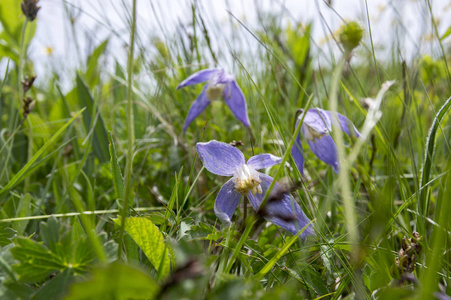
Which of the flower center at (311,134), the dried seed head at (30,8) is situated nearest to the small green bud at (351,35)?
the flower center at (311,134)

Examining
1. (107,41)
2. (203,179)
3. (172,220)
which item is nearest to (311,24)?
(107,41)

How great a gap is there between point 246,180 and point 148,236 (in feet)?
0.86

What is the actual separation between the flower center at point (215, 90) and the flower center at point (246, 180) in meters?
0.44

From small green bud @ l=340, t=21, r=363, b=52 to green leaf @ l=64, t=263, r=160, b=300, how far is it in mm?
742

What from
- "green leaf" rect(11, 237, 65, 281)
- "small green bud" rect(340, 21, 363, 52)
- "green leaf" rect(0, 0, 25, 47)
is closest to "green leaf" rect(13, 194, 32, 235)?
"green leaf" rect(11, 237, 65, 281)

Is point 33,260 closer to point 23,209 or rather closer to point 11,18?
point 23,209

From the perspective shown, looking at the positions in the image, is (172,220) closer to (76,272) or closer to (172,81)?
(76,272)

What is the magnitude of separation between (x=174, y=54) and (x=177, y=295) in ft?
4.39

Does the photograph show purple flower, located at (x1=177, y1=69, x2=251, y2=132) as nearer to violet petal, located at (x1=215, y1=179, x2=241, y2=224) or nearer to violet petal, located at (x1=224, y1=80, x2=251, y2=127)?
violet petal, located at (x1=224, y1=80, x2=251, y2=127)

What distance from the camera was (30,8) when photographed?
1.12 metres

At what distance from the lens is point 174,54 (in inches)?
64.1

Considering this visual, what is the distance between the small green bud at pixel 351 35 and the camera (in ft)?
3.02

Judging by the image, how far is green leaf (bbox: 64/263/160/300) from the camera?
375 millimetres

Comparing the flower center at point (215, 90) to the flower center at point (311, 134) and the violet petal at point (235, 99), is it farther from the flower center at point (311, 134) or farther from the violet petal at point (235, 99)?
the flower center at point (311, 134)
